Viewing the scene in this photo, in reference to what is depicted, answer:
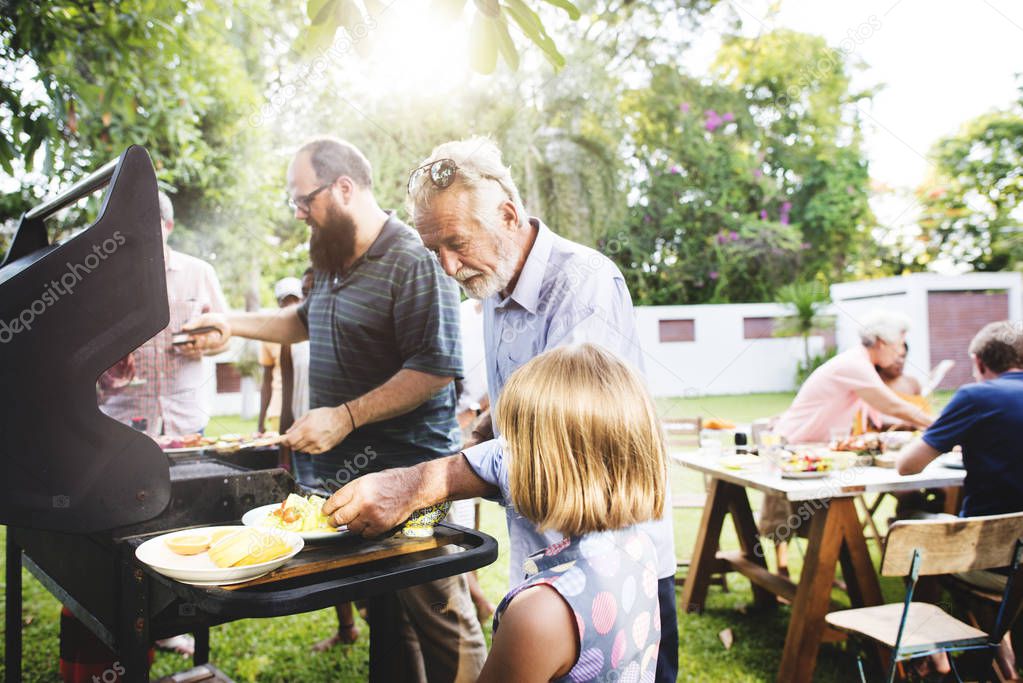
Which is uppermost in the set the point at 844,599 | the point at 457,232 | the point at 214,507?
the point at 457,232

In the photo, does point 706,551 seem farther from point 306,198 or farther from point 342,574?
point 342,574

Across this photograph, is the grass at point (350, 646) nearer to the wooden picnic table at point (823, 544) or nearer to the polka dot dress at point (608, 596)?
the wooden picnic table at point (823, 544)

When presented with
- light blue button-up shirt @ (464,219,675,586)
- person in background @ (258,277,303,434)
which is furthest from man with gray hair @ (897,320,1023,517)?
person in background @ (258,277,303,434)

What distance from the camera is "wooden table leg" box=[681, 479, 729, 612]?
4121 millimetres

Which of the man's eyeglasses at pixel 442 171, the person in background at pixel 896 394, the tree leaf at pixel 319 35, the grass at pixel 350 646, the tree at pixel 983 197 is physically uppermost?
the tree at pixel 983 197

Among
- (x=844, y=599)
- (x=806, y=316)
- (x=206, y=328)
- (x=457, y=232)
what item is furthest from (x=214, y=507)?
(x=806, y=316)

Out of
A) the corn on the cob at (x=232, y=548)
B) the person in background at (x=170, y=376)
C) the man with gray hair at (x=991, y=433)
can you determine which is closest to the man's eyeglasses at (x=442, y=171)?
the corn on the cob at (x=232, y=548)

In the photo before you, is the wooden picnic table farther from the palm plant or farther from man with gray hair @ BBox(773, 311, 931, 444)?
the palm plant

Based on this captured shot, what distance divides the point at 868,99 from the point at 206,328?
24930 mm

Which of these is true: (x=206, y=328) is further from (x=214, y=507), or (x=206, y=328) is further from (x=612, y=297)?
(x=612, y=297)

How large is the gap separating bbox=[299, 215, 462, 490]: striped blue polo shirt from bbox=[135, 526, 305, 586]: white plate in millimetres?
1070

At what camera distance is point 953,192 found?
24.2 metres

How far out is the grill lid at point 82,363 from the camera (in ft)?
4.53

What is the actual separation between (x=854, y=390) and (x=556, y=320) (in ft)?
12.1
